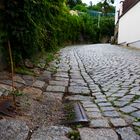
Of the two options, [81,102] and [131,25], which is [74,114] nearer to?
[81,102]

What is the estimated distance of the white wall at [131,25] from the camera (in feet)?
73.8

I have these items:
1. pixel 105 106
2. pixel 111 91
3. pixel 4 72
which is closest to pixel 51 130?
pixel 105 106

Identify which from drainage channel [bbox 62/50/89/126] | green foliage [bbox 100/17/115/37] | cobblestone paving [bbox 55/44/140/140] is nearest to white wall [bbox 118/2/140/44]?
green foliage [bbox 100/17/115/37]

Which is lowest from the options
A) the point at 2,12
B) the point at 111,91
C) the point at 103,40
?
the point at 103,40

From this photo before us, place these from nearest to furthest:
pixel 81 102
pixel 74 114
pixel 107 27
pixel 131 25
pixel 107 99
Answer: pixel 74 114
pixel 81 102
pixel 107 99
pixel 131 25
pixel 107 27

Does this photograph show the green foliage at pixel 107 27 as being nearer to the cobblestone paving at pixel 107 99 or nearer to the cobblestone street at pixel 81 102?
the cobblestone paving at pixel 107 99

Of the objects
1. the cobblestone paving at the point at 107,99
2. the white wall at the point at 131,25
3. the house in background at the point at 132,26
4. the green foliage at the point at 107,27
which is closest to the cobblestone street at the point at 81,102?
the cobblestone paving at the point at 107,99

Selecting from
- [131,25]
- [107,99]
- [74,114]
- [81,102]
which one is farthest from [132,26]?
[74,114]

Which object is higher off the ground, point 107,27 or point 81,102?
point 81,102

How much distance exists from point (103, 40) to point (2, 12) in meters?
36.8

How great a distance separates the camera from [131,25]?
2491 cm

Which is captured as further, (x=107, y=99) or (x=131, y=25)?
(x=131, y=25)

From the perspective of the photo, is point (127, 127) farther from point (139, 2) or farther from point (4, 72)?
point (139, 2)

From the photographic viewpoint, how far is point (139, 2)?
2192 centimetres
